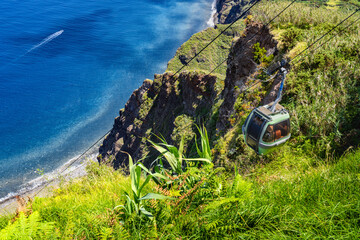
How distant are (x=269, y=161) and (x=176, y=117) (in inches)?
1776

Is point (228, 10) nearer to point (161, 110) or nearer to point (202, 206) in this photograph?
point (161, 110)

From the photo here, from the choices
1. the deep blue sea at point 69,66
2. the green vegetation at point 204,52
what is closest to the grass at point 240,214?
the deep blue sea at point 69,66

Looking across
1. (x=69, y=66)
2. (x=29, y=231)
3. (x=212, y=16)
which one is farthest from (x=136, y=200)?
(x=212, y=16)

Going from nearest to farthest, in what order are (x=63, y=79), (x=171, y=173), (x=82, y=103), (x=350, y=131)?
(x=171, y=173)
(x=350, y=131)
(x=82, y=103)
(x=63, y=79)

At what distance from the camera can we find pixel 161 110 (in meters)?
61.0

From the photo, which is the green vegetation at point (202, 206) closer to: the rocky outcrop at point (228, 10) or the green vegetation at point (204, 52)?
the green vegetation at point (204, 52)

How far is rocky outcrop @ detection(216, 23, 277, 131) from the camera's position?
49.1 ft

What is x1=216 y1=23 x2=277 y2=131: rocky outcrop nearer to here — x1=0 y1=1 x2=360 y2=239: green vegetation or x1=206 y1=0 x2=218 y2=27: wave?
x1=0 y1=1 x2=360 y2=239: green vegetation

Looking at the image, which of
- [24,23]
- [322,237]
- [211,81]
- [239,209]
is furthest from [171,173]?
[24,23]

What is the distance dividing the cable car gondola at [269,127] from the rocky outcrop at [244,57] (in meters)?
7.70

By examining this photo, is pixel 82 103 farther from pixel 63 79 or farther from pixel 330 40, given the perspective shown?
pixel 330 40

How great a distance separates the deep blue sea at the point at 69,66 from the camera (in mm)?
75688

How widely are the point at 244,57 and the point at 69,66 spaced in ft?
327

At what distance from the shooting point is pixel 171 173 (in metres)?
4.18
